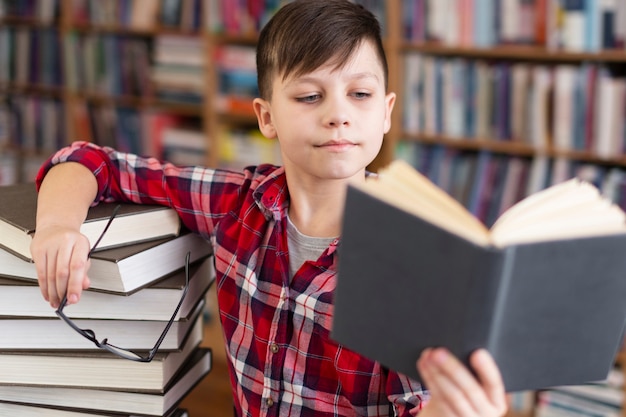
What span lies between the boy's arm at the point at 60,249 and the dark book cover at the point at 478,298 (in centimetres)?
32

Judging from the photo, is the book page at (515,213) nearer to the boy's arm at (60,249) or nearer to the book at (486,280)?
the book at (486,280)

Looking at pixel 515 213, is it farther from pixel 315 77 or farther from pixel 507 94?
pixel 507 94

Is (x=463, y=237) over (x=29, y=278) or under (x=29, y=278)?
over

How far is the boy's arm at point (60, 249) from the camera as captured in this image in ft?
2.70

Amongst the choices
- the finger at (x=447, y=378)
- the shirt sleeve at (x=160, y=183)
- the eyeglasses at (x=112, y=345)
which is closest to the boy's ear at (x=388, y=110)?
the shirt sleeve at (x=160, y=183)

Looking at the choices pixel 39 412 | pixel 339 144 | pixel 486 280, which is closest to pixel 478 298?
pixel 486 280

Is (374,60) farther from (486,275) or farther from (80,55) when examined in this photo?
(80,55)

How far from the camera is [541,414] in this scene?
2398 millimetres

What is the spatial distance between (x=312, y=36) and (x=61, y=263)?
42 centimetres

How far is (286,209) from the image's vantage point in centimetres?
104

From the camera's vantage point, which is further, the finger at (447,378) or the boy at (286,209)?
A: the boy at (286,209)

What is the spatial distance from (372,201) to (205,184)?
0.50 m

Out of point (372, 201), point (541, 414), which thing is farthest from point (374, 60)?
point (541, 414)

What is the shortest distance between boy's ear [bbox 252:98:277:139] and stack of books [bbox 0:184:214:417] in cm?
25
